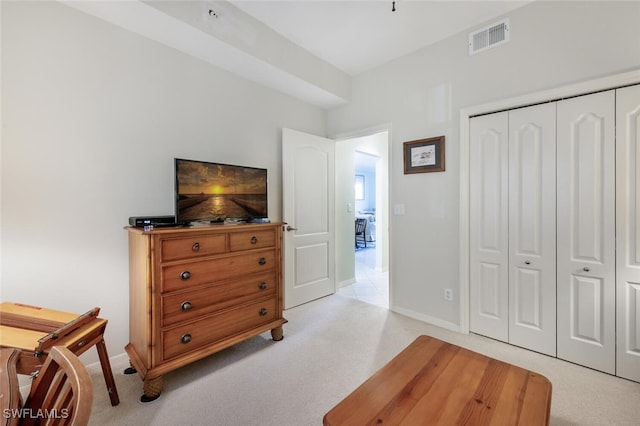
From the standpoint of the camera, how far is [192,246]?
1890mm

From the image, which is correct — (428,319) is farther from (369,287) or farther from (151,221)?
(151,221)

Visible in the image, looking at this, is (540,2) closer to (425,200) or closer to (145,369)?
(425,200)

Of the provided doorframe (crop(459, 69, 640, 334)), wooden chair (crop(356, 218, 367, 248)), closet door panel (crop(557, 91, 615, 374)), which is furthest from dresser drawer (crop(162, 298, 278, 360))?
wooden chair (crop(356, 218, 367, 248))

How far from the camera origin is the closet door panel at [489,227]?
2.42 m

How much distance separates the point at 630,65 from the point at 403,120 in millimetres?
1663

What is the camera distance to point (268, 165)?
10.3 feet

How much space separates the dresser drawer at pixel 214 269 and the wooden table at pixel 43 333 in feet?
1.36

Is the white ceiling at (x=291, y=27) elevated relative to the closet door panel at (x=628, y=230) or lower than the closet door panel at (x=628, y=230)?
A: elevated

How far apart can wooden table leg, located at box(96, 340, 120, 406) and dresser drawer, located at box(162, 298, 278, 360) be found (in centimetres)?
29

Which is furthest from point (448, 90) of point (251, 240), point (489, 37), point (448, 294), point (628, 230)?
point (251, 240)

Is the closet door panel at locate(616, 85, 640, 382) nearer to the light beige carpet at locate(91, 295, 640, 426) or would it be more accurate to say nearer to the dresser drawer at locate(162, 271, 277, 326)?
the light beige carpet at locate(91, 295, 640, 426)

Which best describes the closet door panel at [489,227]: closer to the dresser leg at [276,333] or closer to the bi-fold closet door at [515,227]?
the bi-fold closet door at [515,227]

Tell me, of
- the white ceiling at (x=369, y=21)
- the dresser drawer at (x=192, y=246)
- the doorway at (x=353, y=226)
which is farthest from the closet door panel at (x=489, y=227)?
the dresser drawer at (x=192, y=246)

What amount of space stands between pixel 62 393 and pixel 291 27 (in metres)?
2.91
